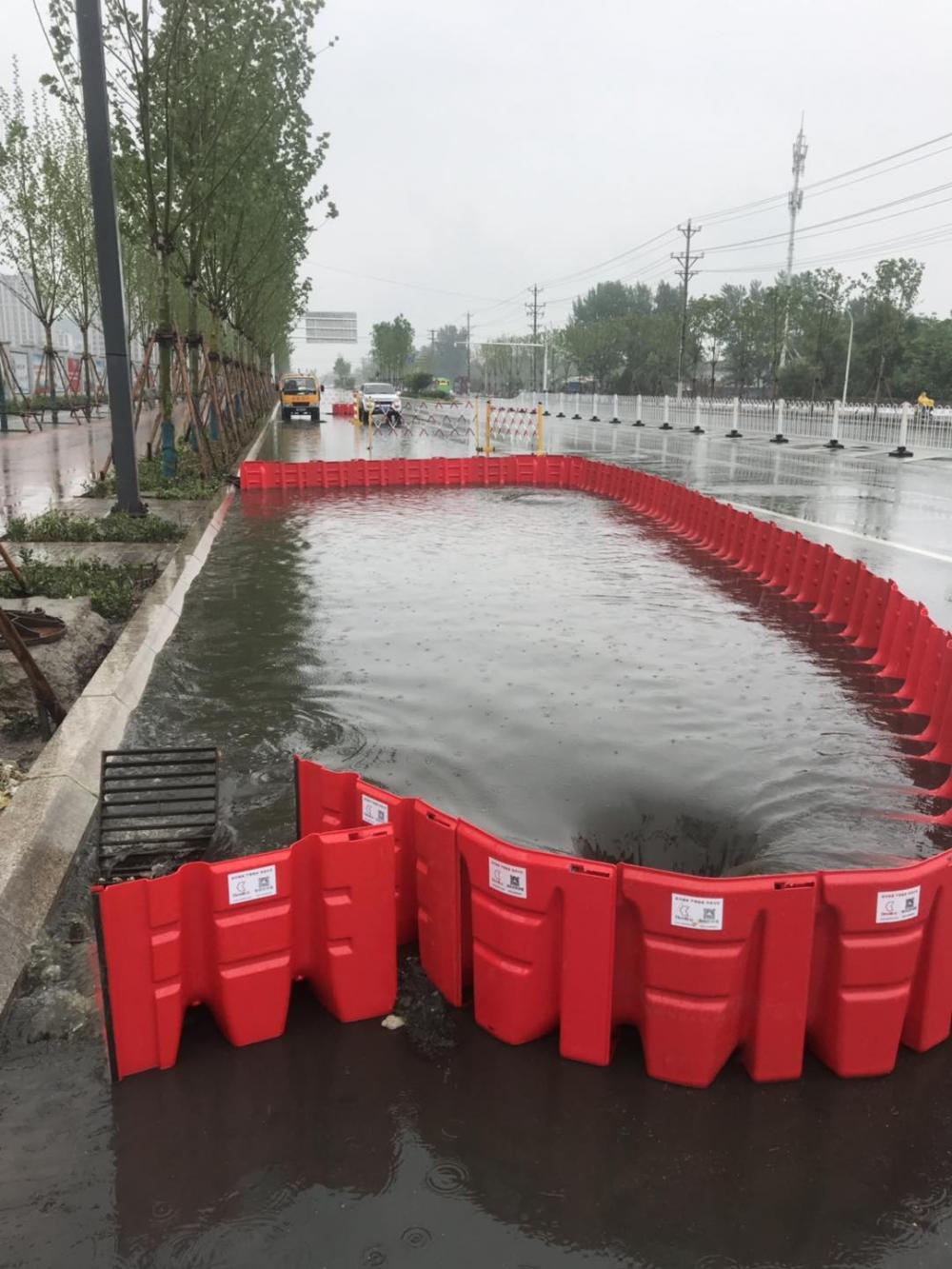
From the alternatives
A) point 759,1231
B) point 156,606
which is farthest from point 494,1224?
point 156,606

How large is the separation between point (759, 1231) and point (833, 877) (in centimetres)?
114

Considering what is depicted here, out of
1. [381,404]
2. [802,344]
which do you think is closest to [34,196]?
[381,404]

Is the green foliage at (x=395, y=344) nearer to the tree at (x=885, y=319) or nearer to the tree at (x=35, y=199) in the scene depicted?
the tree at (x=885, y=319)

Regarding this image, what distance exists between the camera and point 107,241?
42.0ft

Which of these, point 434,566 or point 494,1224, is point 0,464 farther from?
point 494,1224

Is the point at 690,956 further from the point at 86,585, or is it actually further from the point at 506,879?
the point at 86,585

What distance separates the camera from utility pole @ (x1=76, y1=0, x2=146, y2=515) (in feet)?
40.3

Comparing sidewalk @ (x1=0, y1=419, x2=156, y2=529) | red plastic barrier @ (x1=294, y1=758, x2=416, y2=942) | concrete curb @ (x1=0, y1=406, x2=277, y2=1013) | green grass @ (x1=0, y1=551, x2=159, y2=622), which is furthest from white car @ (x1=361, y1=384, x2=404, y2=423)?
red plastic barrier @ (x1=294, y1=758, x2=416, y2=942)

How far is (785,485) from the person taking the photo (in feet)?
75.6

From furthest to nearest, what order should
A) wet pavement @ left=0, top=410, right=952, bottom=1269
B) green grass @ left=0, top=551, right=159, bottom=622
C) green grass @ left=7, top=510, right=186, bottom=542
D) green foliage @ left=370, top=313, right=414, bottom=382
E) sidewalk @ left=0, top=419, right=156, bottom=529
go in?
green foliage @ left=370, top=313, right=414, bottom=382, sidewalk @ left=0, top=419, right=156, bottom=529, green grass @ left=7, top=510, right=186, bottom=542, green grass @ left=0, top=551, right=159, bottom=622, wet pavement @ left=0, top=410, right=952, bottom=1269

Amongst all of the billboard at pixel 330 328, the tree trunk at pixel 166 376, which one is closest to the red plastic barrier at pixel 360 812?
the tree trunk at pixel 166 376

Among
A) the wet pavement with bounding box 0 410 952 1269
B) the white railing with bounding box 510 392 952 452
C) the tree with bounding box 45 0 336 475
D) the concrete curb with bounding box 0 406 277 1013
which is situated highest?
the tree with bounding box 45 0 336 475

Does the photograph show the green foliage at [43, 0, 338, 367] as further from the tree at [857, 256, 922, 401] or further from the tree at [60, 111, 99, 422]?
the tree at [857, 256, 922, 401]

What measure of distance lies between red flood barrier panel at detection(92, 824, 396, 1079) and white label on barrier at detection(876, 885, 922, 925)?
1.78 m
